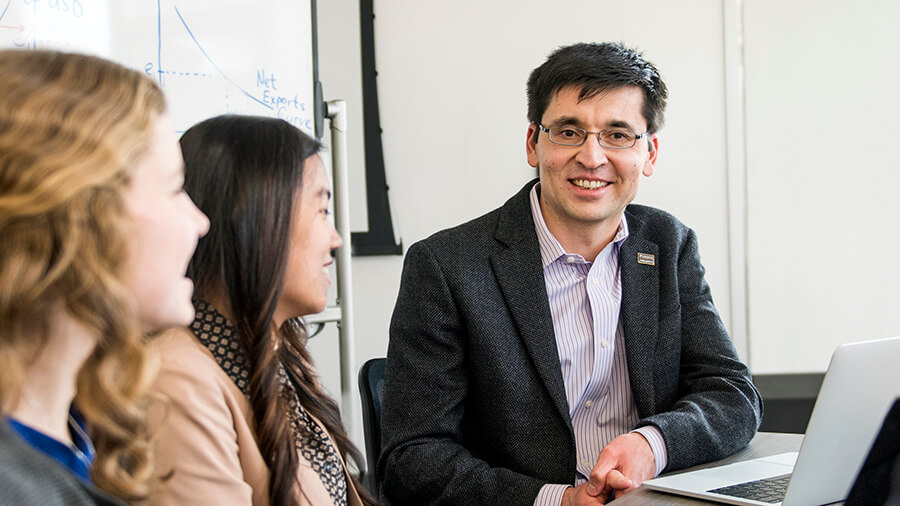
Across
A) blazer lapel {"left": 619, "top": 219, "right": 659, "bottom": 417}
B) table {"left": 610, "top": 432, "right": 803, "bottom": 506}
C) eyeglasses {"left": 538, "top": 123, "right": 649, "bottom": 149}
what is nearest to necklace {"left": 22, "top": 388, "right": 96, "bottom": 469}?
table {"left": 610, "top": 432, "right": 803, "bottom": 506}

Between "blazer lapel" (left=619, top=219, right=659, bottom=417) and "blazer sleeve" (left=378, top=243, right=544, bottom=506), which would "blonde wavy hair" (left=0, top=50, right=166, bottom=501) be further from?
"blazer lapel" (left=619, top=219, right=659, bottom=417)

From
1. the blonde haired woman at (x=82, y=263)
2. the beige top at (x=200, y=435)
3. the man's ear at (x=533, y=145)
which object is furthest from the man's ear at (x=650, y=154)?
the blonde haired woman at (x=82, y=263)

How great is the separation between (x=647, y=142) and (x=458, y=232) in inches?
17.7

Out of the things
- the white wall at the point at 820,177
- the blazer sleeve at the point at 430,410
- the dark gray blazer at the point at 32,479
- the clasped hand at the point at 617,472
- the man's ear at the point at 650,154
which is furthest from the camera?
the white wall at the point at 820,177

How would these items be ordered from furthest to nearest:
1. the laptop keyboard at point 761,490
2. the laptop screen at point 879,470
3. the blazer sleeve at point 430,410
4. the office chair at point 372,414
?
1. the office chair at point 372,414
2. the blazer sleeve at point 430,410
3. the laptop keyboard at point 761,490
4. the laptop screen at point 879,470

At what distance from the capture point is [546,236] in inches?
69.9

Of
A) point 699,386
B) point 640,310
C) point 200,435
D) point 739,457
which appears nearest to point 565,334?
point 640,310

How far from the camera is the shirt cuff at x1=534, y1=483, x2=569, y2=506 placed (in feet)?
4.70

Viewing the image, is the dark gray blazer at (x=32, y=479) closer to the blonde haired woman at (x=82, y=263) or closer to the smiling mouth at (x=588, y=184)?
the blonde haired woman at (x=82, y=263)

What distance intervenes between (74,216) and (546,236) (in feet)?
3.87

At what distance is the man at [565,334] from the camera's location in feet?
5.05

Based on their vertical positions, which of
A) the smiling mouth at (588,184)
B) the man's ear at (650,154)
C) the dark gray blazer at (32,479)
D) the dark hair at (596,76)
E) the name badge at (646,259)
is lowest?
the dark gray blazer at (32,479)

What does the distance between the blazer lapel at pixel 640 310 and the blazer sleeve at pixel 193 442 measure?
0.87 metres

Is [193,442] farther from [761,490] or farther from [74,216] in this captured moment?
[761,490]
